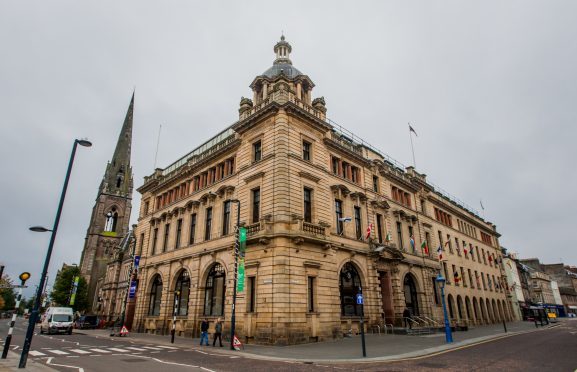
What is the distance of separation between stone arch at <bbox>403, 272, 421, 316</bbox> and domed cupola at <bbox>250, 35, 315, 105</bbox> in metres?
21.0

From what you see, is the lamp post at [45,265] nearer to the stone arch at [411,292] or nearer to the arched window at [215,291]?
the arched window at [215,291]

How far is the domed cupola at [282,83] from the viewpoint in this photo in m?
28.0

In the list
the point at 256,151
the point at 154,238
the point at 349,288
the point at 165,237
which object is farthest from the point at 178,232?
the point at 349,288

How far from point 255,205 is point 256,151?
4982mm

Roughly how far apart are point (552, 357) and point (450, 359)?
15.5 feet

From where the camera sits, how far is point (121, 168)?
9925 centimetres

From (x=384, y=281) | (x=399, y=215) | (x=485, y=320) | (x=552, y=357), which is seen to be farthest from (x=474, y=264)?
(x=552, y=357)

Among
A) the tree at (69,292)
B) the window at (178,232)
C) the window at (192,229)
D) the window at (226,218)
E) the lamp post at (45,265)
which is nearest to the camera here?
the lamp post at (45,265)

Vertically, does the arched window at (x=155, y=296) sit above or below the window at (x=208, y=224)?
below

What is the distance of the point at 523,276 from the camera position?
3091 inches

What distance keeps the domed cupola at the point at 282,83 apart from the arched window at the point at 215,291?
15.6m

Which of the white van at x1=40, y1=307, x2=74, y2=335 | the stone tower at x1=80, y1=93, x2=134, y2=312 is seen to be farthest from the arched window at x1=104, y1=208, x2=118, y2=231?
the white van at x1=40, y1=307, x2=74, y2=335

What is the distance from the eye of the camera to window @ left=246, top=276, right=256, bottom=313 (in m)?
22.9

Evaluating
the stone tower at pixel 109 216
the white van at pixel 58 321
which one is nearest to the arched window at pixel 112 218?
the stone tower at pixel 109 216
